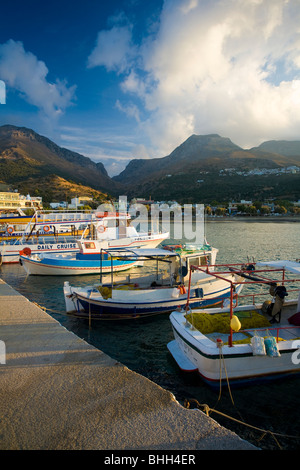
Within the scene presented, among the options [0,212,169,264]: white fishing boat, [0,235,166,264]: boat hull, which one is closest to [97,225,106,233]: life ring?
[0,212,169,264]: white fishing boat

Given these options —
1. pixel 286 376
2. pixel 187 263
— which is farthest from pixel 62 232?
pixel 286 376

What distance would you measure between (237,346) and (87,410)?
4833mm

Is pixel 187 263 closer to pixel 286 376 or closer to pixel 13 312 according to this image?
pixel 286 376

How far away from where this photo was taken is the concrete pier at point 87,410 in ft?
13.2

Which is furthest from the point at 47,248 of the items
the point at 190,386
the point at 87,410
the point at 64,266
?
the point at 87,410


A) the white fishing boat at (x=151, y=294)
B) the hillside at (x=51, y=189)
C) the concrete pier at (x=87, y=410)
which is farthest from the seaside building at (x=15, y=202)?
the concrete pier at (x=87, y=410)

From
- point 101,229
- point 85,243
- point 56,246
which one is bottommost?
point 56,246

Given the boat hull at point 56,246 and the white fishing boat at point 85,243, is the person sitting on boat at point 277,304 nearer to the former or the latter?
the white fishing boat at point 85,243

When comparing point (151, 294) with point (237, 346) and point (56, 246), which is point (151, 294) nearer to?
point (237, 346)

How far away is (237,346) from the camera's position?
7809 mm

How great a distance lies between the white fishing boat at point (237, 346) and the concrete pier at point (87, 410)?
2958mm

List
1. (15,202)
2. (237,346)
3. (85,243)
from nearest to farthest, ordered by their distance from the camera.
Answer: (237,346) < (85,243) < (15,202)

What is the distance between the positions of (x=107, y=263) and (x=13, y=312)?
13.1 metres
